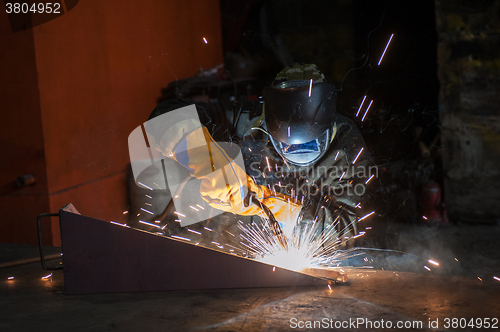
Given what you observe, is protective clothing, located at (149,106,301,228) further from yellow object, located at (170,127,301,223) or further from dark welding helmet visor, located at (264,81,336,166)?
dark welding helmet visor, located at (264,81,336,166)

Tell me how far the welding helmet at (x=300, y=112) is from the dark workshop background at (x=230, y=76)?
4.33ft

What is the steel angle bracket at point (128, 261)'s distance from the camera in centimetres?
167

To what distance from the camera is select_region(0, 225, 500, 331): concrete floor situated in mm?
1354

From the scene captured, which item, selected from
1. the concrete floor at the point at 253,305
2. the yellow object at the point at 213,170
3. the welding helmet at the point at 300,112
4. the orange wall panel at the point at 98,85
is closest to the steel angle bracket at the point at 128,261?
the concrete floor at the point at 253,305

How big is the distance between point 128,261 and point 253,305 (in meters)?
0.57

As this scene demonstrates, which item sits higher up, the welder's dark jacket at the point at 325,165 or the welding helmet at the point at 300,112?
the welding helmet at the point at 300,112

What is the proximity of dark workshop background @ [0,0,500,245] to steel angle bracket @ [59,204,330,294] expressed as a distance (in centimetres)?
92

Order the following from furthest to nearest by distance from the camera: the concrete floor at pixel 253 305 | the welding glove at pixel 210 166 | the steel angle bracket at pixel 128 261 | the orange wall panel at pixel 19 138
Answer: the orange wall panel at pixel 19 138 → the welding glove at pixel 210 166 → the steel angle bracket at pixel 128 261 → the concrete floor at pixel 253 305

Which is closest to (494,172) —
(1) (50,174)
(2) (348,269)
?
(2) (348,269)

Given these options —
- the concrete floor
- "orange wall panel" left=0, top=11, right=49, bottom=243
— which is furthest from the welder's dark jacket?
"orange wall panel" left=0, top=11, right=49, bottom=243

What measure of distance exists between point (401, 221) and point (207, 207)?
1671 millimetres

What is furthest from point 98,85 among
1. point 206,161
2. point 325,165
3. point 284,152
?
point 325,165

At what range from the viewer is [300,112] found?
1.97 m

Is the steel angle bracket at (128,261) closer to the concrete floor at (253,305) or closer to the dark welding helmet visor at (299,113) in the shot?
the concrete floor at (253,305)
